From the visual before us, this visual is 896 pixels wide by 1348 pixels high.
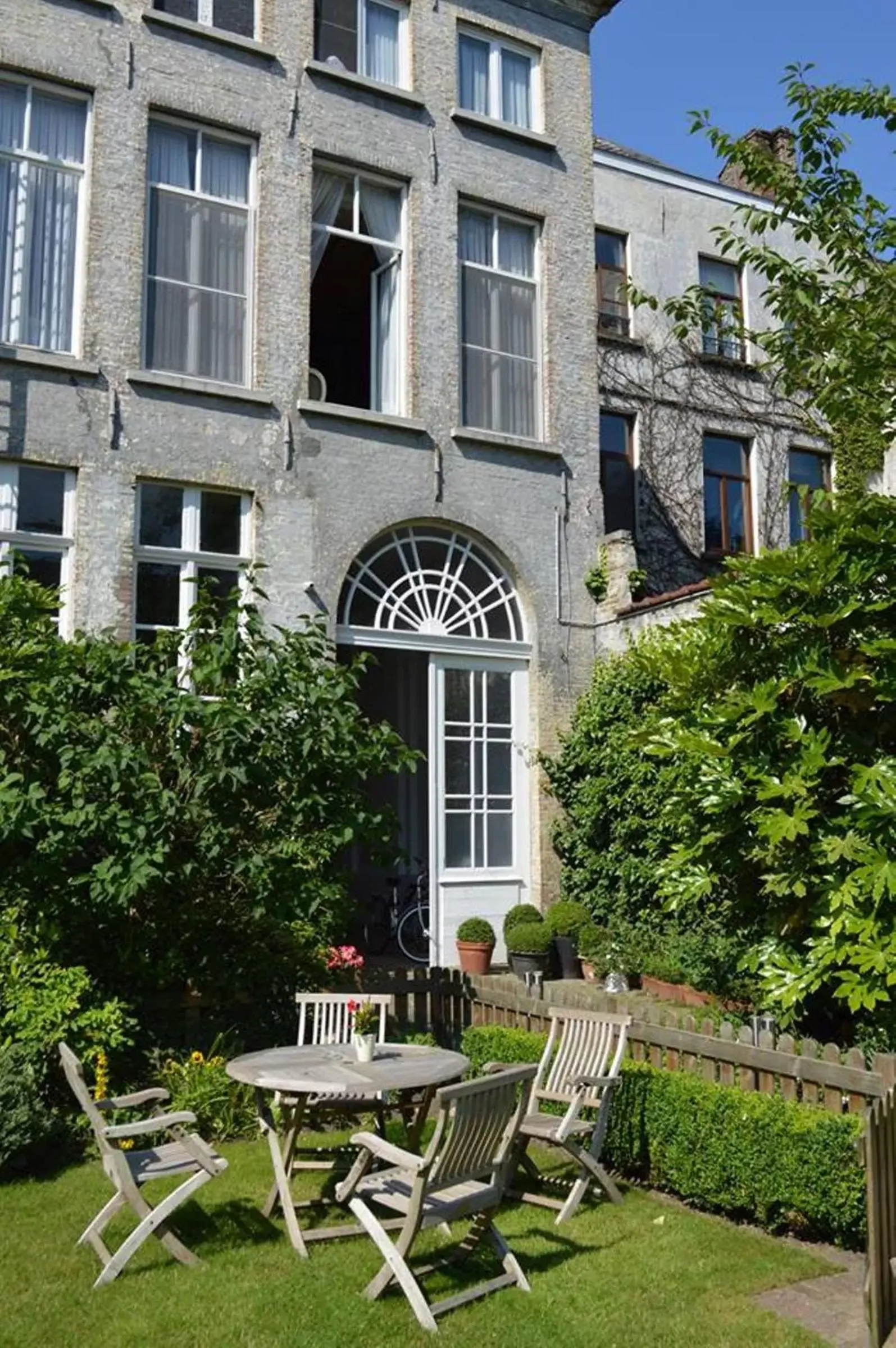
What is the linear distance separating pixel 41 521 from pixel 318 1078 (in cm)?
747

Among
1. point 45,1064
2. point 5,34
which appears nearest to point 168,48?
point 5,34

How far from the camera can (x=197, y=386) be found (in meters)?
12.7

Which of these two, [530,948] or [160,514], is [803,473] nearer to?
[530,948]

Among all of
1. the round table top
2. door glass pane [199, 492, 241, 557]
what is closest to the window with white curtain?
door glass pane [199, 492, 241, 557]

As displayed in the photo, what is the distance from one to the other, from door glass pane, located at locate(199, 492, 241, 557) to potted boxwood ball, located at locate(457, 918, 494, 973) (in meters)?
4.92

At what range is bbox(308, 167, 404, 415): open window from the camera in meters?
14.2

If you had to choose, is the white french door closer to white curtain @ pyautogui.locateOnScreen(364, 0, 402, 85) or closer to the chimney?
white curtain @ pyautogui.locateOnScreen(364, 0, 402, 85)

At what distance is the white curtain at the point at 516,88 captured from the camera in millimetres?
15758

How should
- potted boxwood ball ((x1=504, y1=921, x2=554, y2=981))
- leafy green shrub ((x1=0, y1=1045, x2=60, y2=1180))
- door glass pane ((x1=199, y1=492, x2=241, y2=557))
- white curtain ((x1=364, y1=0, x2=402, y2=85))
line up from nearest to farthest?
1. leafy green shrub ((x1=0, y1=1045, x2=60, y2=1180))
2. door glass pane ((x1=199, y1=492, x2=241, y2=557))
3. potted boxwood ball ((x1=504, y1=921, x2=554, y2=981))
4. white curtain ((x1=364, y1=0, x2=402, y2=85))

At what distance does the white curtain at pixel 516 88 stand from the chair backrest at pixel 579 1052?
12.3 meters

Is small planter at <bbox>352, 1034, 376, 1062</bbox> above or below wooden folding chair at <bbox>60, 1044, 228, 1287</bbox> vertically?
above

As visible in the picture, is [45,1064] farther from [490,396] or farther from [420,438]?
[490,396]

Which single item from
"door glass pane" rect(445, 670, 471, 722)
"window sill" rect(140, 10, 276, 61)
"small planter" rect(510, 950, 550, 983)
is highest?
"window sill" rect(140, 10, 276, 61)

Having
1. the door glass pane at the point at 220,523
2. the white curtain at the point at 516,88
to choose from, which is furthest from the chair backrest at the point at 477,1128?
the white curtain at the point at 516,88
